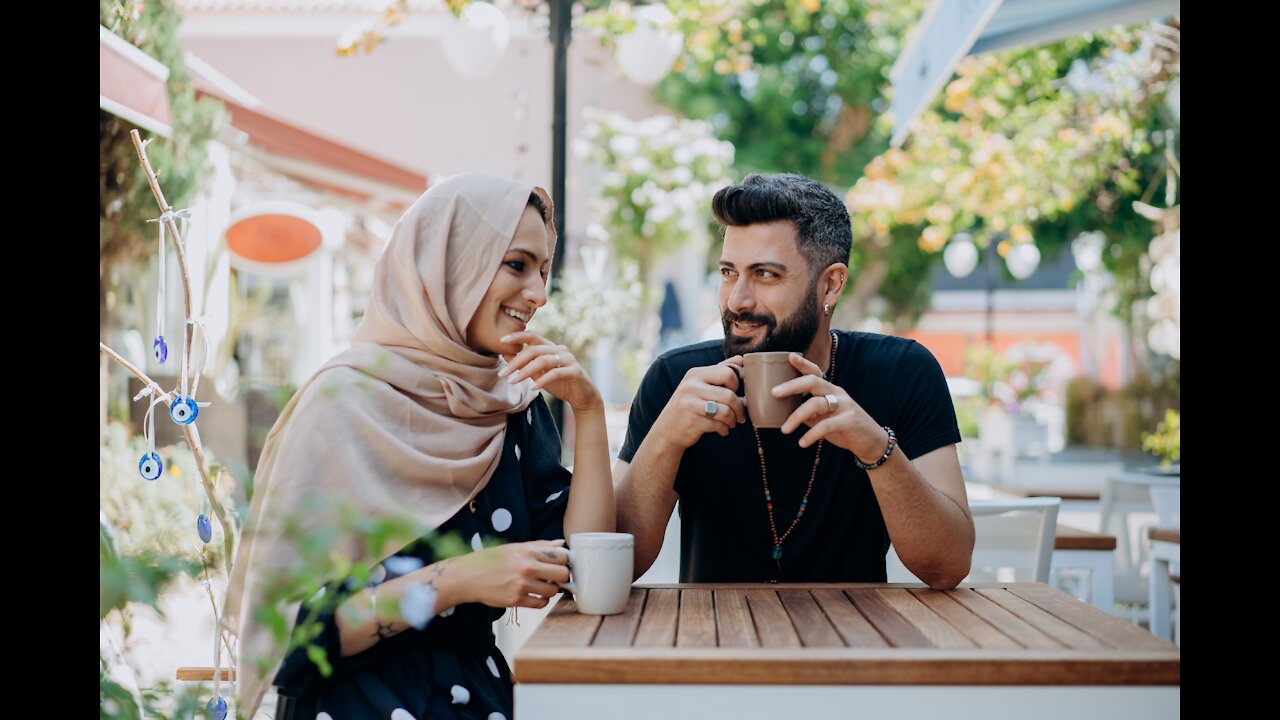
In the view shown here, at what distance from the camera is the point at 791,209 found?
2502 mm

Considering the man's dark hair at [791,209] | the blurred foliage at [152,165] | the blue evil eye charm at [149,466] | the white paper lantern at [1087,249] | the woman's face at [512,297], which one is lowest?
the blue evil eye charm at [149,466]

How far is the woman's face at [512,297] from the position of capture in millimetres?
2139

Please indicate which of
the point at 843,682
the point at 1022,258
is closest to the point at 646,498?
the point at 843,682

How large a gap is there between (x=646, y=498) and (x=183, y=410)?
85 centimetres

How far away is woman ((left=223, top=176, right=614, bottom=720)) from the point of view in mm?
1799

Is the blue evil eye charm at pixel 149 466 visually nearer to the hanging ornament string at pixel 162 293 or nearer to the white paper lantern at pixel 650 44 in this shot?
the hanging ornament string at pixel 162 293

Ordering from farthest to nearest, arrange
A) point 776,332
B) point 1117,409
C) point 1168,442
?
point 1117,409
point 1168,442
point 776,332

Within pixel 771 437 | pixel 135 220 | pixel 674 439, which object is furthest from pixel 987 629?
pixel 135 220

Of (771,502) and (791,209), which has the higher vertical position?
(791,209)

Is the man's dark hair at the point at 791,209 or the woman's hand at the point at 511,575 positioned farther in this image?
the man's dark hair at the point at 791,209

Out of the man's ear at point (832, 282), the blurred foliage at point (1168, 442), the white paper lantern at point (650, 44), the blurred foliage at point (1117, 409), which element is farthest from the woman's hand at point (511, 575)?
the blurred foliage at point (1117, 409)

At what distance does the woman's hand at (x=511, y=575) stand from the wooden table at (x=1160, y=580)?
9.67 feet

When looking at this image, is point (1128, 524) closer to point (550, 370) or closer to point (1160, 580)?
point (1160, 580)
